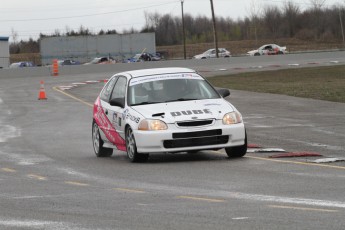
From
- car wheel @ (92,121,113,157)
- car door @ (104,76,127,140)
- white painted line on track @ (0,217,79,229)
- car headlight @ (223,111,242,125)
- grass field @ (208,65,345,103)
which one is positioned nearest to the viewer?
white painted line on track @ (0,217,79,229)

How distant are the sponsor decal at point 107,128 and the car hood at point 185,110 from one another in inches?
26.4

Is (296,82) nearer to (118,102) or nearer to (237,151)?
(118,102)

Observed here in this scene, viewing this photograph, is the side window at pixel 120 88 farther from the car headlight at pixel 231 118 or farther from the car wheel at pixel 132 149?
the car headlight at pixel 231 118

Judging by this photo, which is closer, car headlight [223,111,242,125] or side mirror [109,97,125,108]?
car headlight [223,111,242,125]

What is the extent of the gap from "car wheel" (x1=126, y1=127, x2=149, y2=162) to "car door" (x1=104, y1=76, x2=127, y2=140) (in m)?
0.25

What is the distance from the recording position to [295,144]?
15922mm

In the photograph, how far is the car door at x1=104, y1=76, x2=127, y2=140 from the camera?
14188 millimetres

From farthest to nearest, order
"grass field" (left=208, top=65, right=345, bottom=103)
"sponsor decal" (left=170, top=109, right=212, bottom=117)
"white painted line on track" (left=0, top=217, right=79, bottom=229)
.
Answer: "grass field" (left=208, top=65, right=345, bottom=103) < "sponsor decal" (left=170, top=109, right=212, bottom=117) < "white painted line on track" (left=0, top=217, right=79, bottom=229)

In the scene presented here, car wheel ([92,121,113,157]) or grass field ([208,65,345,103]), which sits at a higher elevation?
grass field ([208,65,345,103])

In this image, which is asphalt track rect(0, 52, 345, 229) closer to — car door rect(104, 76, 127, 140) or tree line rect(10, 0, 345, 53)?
car door rect(104, 76, 127, 140)

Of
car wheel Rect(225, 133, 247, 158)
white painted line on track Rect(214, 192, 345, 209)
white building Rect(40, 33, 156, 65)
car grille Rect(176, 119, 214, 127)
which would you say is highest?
white building Rect(40, 33, 156, 65)

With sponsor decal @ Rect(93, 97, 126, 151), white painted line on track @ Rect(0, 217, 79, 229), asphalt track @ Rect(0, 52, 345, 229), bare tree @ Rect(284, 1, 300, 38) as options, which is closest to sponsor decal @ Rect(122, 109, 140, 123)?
sponsor decal @ Rect(93, 97, 126, 151)

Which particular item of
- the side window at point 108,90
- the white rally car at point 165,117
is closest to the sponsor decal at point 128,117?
the white rally car at point 165,117

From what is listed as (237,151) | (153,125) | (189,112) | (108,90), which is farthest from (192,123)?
(108,90)
